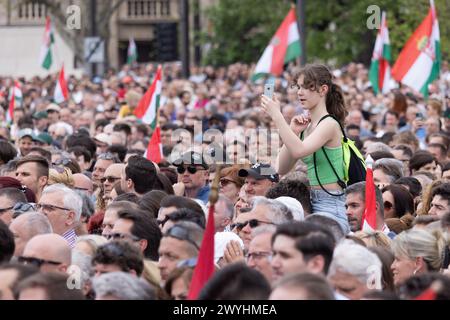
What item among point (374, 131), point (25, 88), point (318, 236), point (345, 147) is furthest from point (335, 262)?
point (25, 88)

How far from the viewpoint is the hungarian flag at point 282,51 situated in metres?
21.8

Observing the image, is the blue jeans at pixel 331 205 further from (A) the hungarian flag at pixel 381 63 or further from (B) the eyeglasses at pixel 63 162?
(A) the hungarian flag at pixel 381 63

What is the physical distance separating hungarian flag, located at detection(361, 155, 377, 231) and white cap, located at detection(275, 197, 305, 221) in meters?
0.43

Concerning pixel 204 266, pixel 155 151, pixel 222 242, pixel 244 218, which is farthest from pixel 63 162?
pixel 204 266

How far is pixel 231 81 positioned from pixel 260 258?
1083 inches

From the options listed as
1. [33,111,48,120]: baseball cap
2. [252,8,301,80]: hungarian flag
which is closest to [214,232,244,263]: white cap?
[33,111,48,120]: baseball cap

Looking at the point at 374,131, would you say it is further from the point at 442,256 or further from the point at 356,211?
the point at 442,256

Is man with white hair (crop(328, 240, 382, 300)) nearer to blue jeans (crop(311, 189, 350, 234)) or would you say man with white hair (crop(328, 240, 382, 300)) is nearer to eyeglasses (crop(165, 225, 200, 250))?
eyeglasses (crop(165, 225, 200, 250))

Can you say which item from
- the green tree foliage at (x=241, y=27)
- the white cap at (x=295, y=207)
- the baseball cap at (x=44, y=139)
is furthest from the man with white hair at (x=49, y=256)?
the green tree foliage at (x=241, y=27)

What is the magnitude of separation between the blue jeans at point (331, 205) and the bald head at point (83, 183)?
10.4 ft

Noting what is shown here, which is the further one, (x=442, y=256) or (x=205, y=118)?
(x=205, y=118)
